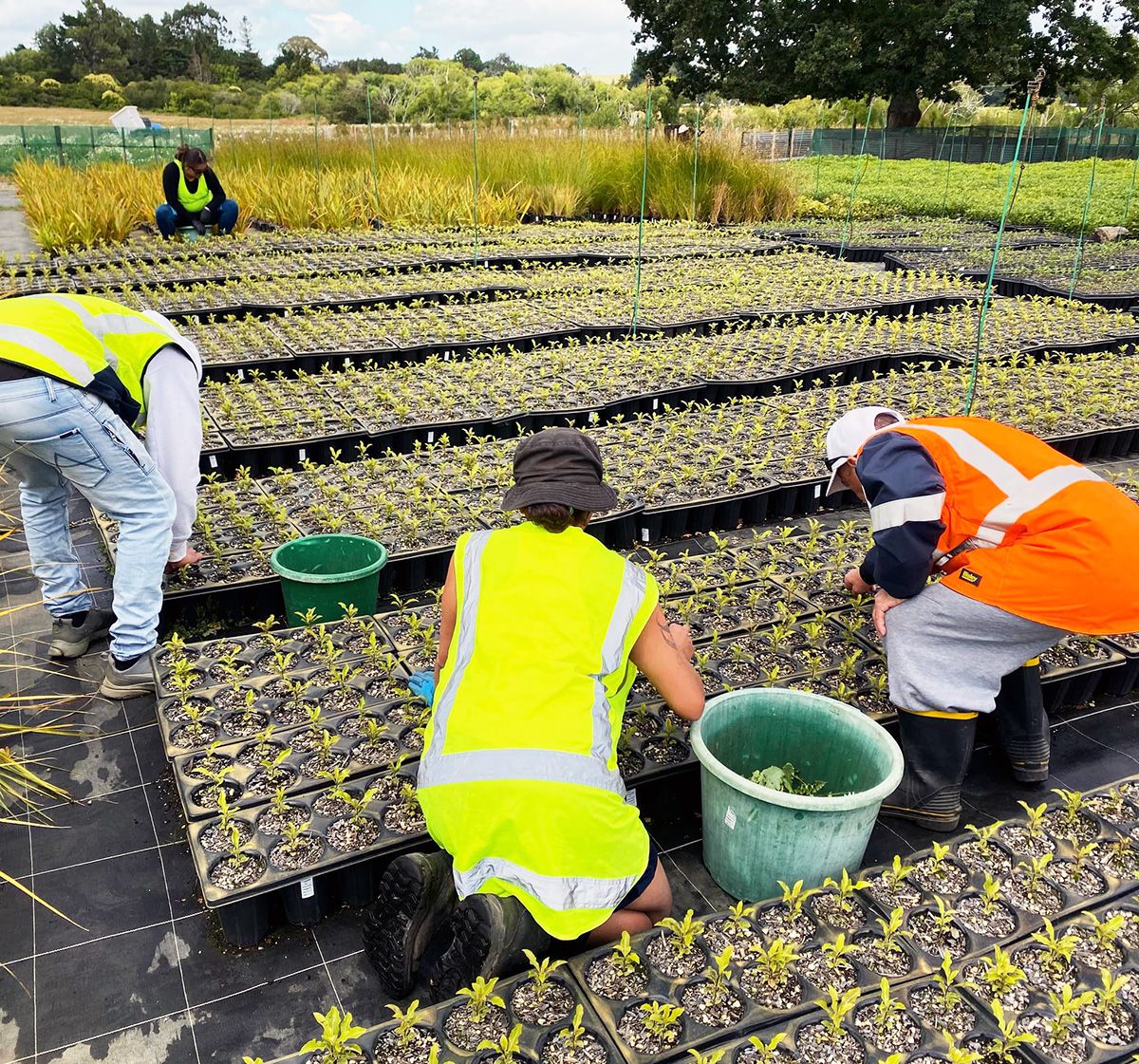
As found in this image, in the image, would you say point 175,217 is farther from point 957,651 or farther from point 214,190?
point 957,651

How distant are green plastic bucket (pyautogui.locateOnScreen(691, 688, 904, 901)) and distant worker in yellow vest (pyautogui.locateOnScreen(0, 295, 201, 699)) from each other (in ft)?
6.31

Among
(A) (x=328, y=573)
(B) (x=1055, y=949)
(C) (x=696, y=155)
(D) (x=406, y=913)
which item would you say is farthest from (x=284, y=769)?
(C) (x=696, y=155)

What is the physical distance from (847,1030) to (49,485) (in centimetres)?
297

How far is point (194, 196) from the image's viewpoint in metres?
9.72

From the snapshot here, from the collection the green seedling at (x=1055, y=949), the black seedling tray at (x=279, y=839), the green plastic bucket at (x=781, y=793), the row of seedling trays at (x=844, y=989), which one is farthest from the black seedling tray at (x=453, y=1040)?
the green seedling at (x=1055, y=949)

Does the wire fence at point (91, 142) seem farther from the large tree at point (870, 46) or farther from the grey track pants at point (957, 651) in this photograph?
the grey track pants at point (957, 651)

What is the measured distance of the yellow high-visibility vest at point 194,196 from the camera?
31.4 ft

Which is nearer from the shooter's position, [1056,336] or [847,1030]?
[847,1030]

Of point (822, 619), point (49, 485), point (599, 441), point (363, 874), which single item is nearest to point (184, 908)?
point (363, 874)

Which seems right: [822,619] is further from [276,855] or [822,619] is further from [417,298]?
[417,298]

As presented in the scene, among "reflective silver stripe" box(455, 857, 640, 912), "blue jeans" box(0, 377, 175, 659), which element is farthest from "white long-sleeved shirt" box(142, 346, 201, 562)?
"reflective silver stripe" box(455, 857, 640, 912)

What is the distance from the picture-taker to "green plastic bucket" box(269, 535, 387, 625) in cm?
316

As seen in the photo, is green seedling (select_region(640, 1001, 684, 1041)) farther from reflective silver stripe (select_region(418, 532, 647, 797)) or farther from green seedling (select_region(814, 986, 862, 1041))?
reflective silver stripe (select_region(418, 532, 647, 797))

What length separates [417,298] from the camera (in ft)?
26.1
